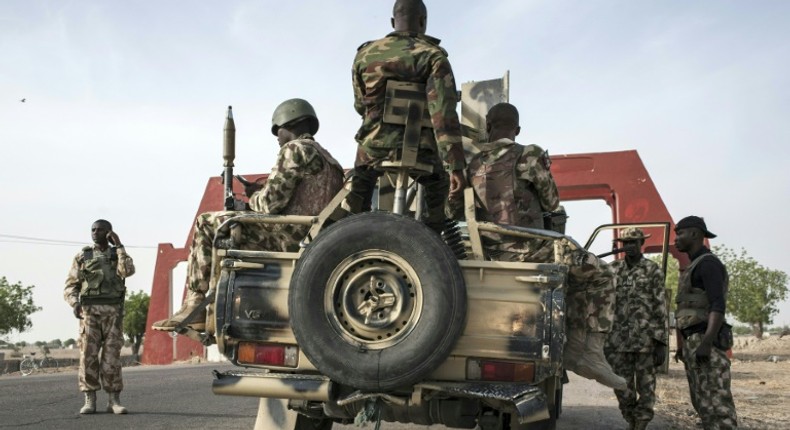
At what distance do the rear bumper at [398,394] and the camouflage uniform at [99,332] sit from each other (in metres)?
4.49

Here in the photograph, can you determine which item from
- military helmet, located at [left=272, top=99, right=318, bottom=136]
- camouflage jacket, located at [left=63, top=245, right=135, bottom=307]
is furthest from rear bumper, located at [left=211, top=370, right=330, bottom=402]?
camouflage jacket, located at [left=63, top=245, right=135, bottom=307]

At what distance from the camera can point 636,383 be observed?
694 cm

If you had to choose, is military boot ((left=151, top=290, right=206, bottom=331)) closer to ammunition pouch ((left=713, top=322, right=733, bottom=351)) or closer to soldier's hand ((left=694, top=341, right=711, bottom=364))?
soldier's hand ((left=694, top=341, right=711, bottom=364))

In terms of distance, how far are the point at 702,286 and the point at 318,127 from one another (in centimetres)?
331

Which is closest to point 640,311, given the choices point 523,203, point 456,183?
point 523,203

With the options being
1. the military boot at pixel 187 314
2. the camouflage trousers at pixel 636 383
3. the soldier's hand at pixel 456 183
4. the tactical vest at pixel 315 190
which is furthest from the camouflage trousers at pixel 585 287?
the camouflage trousers at pixel 636 383

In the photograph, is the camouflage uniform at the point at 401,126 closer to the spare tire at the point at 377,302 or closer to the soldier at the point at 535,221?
the soldier at the point at 535,221

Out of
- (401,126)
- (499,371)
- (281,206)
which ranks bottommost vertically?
(499,371)

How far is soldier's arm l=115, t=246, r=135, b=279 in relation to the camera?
8195 mm

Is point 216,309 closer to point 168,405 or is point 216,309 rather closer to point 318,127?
point 318,127

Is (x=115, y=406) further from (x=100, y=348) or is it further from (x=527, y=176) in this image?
(x=527, y=176)

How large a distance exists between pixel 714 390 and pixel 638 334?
107 centimetres

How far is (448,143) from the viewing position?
4262 mm

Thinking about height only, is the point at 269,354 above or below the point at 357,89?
below
